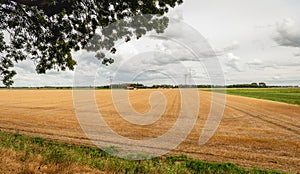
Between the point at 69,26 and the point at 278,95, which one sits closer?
the point at 69,26

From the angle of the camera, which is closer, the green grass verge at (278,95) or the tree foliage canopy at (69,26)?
the tree foliage canopy at (69,26)

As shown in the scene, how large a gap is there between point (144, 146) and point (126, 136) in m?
2.68

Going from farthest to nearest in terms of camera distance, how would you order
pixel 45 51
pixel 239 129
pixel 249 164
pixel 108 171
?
pixel 239 129
pixel 45 51
pixel 249 164
pixel 108 171

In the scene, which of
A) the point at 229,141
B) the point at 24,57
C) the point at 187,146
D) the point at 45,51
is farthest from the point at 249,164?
the point at 24,57

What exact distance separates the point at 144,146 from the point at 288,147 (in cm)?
657

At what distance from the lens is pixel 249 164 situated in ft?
30.7

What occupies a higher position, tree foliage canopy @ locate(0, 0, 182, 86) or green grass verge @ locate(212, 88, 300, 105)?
tree foliage canopy @ locate(0, 0, 182, 86)

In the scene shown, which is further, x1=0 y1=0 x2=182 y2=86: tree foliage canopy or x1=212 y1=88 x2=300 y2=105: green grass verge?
x1=212 y1=88 x2=300 y2=105: green grass verge

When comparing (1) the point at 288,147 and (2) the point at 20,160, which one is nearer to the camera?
(2) the point at 20,160

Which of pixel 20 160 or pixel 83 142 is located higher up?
pixel 20 160

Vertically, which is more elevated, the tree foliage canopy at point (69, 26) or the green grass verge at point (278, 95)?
the tree foliage canopy at point (69, 26)

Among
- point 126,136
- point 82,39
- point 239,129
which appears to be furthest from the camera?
point 239,129

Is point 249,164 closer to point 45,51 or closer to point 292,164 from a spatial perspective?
point 292,164

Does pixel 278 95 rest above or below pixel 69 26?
below
